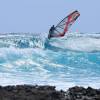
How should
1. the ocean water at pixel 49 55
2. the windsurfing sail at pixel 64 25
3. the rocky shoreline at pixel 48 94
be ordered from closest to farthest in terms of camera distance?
the rocky shoreline at pixel 48 94
the windsurfing sail at pixel 64 25
the ocean water at pixel 49 55

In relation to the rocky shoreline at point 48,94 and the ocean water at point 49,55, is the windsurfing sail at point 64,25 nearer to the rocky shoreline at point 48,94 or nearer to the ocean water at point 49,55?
the rocky shoreline at point 48,94

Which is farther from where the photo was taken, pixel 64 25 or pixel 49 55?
pixel 49 55

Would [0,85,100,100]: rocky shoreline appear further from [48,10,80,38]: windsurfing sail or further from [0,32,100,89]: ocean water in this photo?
[0,32,100,89]: ocean water

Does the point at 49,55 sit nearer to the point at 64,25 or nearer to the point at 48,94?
the point at 64,25

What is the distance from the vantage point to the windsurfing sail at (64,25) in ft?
47.0

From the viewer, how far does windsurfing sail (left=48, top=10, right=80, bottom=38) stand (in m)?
14.3

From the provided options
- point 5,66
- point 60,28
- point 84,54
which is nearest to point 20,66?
point 5,66

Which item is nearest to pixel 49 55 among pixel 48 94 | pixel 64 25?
pixel 64 25

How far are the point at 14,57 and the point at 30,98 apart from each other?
22703mm

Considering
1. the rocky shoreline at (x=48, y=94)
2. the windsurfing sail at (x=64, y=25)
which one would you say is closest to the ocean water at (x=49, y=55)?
the windsurfing sail at (x=64, y=25)

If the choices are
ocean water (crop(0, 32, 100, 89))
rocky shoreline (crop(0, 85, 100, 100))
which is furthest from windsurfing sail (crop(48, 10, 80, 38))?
ocean water (crop(0, 32, 100, 89))

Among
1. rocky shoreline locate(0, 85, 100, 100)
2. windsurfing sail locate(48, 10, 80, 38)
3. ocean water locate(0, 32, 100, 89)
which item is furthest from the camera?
ocean water locate(0, 32, 100, 89)

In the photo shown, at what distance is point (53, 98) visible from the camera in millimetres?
12336

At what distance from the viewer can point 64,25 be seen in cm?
1488
